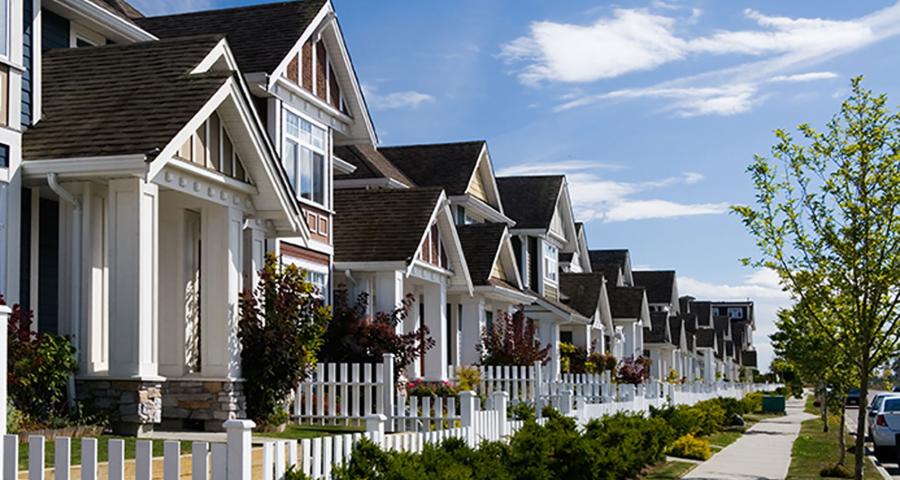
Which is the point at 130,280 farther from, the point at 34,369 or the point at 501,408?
the point at 501,408

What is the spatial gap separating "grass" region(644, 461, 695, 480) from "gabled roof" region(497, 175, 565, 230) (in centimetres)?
1905

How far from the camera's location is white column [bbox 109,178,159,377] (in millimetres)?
13406

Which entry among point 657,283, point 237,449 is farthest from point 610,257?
point 237,449

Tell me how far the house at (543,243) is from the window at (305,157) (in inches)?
642

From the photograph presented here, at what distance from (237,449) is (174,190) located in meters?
7.52

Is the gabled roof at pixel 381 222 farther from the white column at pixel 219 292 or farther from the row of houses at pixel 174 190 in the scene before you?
the white column at pixel 219 292

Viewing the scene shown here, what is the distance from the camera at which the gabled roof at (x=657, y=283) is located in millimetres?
75188

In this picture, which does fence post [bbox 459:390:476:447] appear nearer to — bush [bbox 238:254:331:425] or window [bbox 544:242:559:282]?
bush [bbox 238:254:331:425]

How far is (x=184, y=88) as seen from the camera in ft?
47.3

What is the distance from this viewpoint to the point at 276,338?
16.3m

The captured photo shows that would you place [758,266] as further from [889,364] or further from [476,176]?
[476,176]

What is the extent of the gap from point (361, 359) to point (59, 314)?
742cm

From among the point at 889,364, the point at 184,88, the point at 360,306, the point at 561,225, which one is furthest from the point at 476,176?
the point at 184,88

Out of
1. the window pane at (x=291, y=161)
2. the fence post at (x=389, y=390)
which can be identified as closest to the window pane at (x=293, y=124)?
the window pane at (x=291, y=161)
